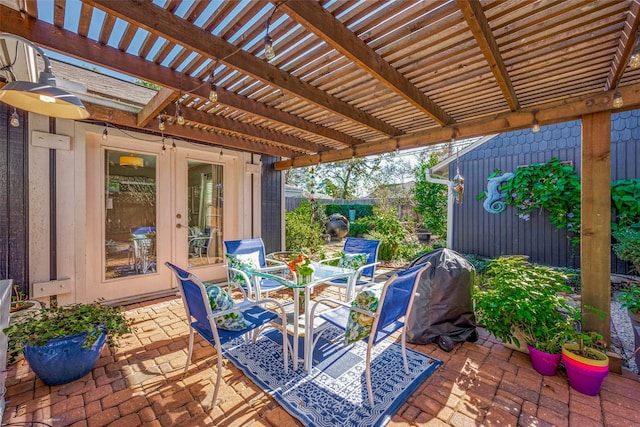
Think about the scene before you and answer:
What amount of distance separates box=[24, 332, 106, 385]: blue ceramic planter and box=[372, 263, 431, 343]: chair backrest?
84.2 inches

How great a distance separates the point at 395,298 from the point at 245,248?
222 cm

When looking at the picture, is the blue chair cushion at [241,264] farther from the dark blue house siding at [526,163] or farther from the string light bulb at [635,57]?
the dark blue house siding at [526,163]

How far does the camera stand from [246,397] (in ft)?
6.48

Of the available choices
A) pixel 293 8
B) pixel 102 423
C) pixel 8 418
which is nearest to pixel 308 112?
pixel 293 8

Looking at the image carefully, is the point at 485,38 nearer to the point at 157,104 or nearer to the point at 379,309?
the point at 379,309

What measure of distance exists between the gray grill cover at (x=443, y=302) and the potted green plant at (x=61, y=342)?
2575mm

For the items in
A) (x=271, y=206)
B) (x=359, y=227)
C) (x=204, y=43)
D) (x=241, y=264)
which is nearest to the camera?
(x=204, y=43)

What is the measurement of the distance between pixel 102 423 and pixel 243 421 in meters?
0.87

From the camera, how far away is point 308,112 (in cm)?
322

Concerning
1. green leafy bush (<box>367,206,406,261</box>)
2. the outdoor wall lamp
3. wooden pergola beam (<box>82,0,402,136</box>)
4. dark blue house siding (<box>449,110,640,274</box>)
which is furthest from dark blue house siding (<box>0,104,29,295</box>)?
dark blue house siding (<box>449,110,640,274</box>)

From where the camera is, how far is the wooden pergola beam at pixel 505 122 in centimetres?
227

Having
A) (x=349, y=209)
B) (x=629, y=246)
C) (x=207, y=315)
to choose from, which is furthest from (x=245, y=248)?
(x=349, y=209)

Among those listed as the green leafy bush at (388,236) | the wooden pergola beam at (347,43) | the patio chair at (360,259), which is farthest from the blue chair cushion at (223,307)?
the green leafy bush at (388,236)

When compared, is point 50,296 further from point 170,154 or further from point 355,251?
point 355,251
